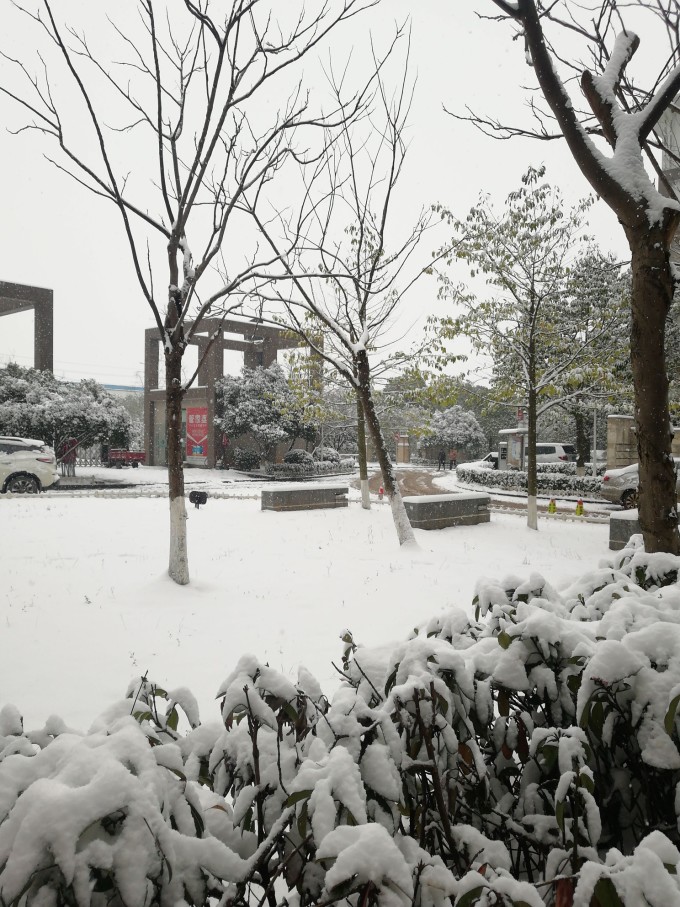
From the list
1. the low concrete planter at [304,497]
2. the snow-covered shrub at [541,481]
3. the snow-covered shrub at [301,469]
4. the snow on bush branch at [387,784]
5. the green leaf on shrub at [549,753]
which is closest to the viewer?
the snow on bush branch at [387,784]

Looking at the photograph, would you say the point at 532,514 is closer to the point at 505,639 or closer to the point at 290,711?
the point at 505,639

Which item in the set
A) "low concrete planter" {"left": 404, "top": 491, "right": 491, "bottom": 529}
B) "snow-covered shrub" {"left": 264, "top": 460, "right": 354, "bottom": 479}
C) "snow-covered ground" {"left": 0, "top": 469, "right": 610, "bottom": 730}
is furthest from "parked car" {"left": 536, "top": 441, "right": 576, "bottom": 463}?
"low concrete planter" {"left": 404, "top": 491, "right": 491, "bottom": 529}

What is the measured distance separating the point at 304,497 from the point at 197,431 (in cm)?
2264

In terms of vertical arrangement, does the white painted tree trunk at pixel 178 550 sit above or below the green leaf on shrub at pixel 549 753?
below

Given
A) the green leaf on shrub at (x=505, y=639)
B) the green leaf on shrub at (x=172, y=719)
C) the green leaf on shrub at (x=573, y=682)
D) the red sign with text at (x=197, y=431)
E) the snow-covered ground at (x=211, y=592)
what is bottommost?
the snow-covered ground at (x=211, y=592)

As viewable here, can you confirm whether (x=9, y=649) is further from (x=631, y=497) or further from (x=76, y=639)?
(x=631, y=497)

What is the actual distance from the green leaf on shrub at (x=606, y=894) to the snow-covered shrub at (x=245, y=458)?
114 feet

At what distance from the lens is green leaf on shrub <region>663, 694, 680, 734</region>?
1179mm

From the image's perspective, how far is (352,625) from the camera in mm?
5387

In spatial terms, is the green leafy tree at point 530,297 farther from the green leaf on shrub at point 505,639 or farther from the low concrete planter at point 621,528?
the green leaf on shrub at point 505,639

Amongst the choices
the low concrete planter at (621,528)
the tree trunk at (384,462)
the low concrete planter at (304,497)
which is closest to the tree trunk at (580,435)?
the low concrete planter at (304,497)

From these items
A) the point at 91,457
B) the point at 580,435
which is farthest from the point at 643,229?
the point at 91,457

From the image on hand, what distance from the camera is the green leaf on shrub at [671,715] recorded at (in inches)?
46.4

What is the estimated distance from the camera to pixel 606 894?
33.5 inches
